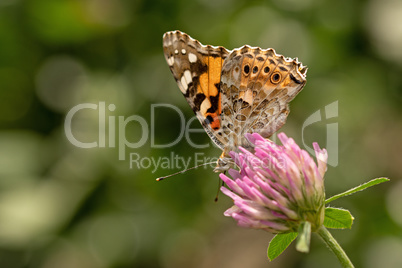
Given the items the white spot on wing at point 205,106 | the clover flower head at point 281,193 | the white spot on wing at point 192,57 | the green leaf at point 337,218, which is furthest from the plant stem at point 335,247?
the white spot on wing at point 192,57

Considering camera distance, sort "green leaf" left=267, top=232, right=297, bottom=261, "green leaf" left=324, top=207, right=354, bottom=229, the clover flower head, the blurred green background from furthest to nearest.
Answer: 1. the blurred green background
2. "green leaf" left=267, top=232, right=297, bottom=261
3. "green leaf" left=324, top=207, right=354, bottom=229
4. the clover flower head

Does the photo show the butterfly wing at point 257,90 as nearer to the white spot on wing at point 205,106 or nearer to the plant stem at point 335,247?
the white spot on wing at point 205,106

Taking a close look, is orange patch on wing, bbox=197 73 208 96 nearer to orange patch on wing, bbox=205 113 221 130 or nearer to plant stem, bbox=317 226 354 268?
orange patch on wing, bbox=205 113 221 130

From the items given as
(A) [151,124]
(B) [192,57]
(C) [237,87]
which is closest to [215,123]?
(C) [237,87]

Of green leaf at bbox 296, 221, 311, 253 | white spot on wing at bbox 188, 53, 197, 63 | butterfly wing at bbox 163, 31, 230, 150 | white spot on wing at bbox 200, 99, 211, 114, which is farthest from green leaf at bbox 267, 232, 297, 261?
white spot on wing at bbox 188, 53, 197, 63

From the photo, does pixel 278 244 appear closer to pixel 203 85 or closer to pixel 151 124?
pixel 203 85

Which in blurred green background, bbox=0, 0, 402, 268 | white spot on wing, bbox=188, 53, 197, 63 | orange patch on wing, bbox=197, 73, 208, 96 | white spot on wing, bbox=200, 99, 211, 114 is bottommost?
blurred green background, bbox=0, 0, 402, 268
